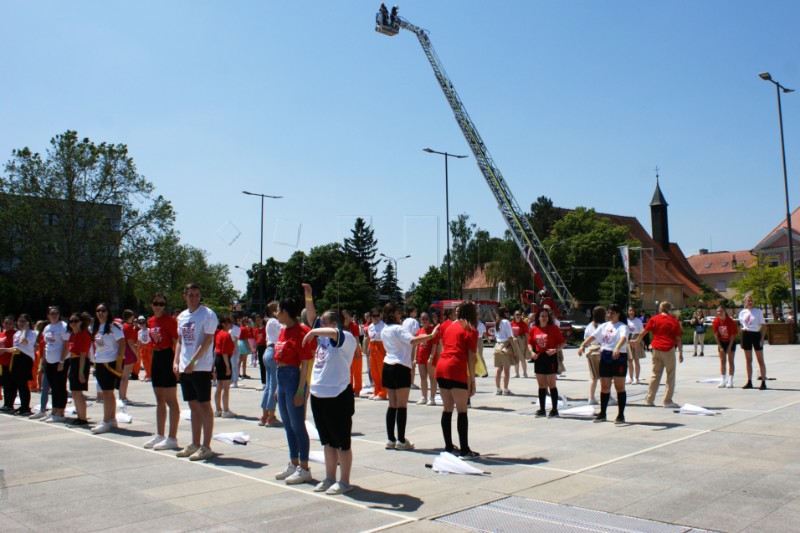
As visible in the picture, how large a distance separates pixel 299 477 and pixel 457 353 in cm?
229

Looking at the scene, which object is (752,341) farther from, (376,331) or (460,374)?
(460,374)

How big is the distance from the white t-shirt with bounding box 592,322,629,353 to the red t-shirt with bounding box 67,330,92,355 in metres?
8.03

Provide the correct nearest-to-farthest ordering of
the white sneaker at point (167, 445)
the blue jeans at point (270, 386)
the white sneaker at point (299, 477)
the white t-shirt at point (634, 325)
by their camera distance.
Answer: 1. the white sneaker at point (299, 477)
2. the white sneaker at point (167, 445)
3. the blue jeans at point (270, 386)
4. the white t-shirt at point (634, 325)

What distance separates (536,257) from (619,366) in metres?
41.7

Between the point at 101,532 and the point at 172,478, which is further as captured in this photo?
the point at 172,478

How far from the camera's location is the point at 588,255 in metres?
68.7

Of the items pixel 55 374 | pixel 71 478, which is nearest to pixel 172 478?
pixel 71 478

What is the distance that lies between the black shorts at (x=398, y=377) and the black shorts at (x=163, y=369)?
2.62m

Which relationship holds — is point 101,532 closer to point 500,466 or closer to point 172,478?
point 172,478

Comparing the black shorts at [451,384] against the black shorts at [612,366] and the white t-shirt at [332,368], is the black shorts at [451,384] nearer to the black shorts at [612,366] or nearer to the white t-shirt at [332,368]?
the white t-shirt at [332,368]

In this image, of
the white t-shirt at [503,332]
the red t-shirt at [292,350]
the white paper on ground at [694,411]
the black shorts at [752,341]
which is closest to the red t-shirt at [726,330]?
the black shorts at [752,341]

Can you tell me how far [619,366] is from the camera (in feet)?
33.0

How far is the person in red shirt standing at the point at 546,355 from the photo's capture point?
35.0 feet

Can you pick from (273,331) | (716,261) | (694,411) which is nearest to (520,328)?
(694,411)
